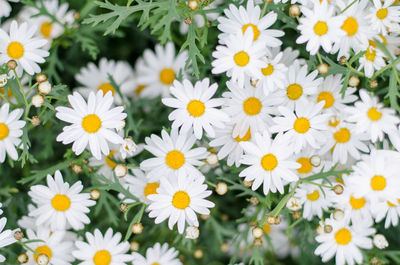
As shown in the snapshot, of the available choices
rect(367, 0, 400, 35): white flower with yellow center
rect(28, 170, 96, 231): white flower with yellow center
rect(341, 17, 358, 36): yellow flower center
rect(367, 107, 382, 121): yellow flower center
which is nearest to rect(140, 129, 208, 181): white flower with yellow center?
rect(28, 170, 96, 231): white flower with yellow center

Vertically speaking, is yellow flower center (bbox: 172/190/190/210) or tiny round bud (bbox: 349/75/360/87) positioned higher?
tiny round bud (bbox: 349/75/360/87)

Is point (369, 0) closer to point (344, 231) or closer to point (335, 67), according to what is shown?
point (335, 67)

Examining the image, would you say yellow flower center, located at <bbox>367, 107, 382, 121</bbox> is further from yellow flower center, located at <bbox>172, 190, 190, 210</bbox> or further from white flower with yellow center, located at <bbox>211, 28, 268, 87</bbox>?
yellow flower center, located at <bbox>172, 190, 190, 210</bbox>

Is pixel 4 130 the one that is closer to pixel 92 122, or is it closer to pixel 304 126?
pixel 92 122

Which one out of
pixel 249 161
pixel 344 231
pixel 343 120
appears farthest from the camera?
pixel 344 231

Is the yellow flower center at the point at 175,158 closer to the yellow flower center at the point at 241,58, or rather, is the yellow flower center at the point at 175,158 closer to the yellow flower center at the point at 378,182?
the yellow flower center at the point at 241,58

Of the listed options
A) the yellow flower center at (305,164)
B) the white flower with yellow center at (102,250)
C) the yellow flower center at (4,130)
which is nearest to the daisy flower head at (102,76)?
the yellow flower center at (4,130)

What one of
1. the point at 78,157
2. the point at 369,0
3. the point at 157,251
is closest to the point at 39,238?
the point at 78,157
